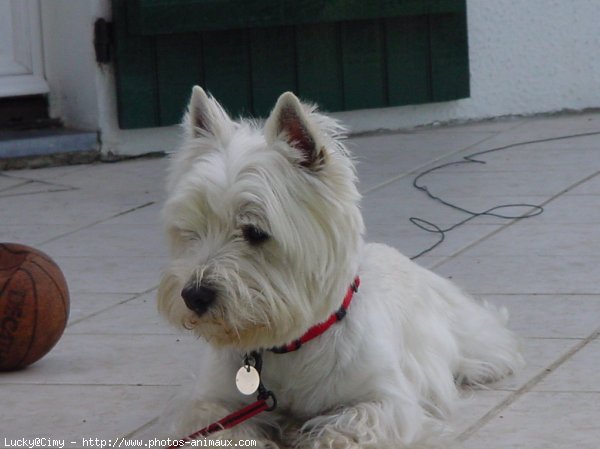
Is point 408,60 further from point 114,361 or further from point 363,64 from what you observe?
point 114,361

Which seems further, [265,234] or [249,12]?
[249,12]

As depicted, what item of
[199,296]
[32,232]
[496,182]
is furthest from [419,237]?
[199,296]

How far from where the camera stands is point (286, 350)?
393 centimetres

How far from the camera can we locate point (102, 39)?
28.2ft

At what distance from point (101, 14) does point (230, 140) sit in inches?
196

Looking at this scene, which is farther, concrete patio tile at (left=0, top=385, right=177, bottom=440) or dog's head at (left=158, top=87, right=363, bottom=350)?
concrete patio tile at (left=0, top=385, right=177, bottom=440)

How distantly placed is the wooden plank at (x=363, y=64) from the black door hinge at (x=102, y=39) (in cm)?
174

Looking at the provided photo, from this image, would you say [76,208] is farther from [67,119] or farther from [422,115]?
[422,115]

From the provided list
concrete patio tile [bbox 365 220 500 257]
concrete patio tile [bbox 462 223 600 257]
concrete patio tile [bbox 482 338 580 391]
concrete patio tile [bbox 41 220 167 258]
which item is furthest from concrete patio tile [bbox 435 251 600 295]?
concrete patio tile [bbox 41 220 167 258]

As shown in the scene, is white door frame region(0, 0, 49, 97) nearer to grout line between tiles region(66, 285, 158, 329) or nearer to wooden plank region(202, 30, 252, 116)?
wooden plank region(202, 30, 252, 116)

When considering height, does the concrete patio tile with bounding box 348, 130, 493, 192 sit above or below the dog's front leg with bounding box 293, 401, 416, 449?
above

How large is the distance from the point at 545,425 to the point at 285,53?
546cm

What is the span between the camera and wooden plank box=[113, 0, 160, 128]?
861 cm

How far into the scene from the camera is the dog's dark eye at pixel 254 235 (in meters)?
3.66
